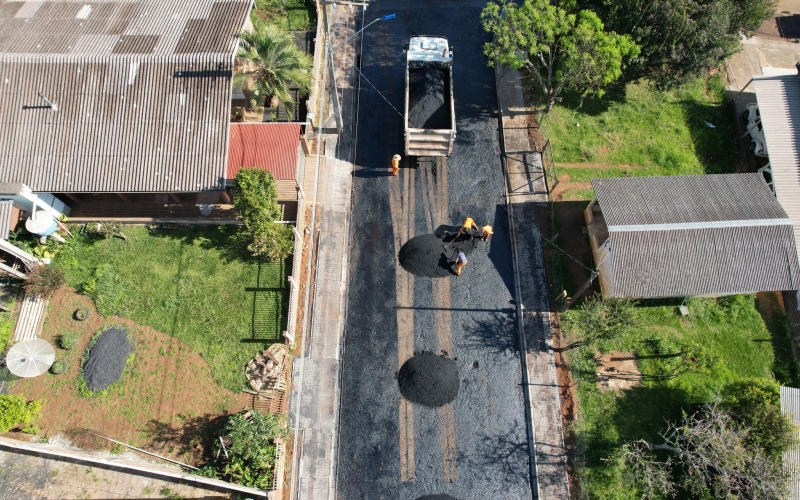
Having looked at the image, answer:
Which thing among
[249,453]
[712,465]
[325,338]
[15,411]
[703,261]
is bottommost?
[712,465]

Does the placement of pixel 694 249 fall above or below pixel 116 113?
below

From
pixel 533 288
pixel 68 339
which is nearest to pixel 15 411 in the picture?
pixel 68 339

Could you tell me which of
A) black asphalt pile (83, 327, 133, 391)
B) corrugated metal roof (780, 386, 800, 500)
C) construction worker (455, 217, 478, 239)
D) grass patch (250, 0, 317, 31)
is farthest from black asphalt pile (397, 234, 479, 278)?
grass patch (250, 0, 317, 31)

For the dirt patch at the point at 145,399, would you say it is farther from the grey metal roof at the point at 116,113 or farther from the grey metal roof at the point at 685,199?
the grey metal roof at the point at 685,199

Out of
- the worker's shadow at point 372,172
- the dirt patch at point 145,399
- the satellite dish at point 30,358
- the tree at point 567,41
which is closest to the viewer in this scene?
the satellite dish at point 30,358

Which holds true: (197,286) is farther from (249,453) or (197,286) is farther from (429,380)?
(429,380)

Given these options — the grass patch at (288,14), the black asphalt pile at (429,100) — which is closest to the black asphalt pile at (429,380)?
the black asphalt pile at (429,100)
